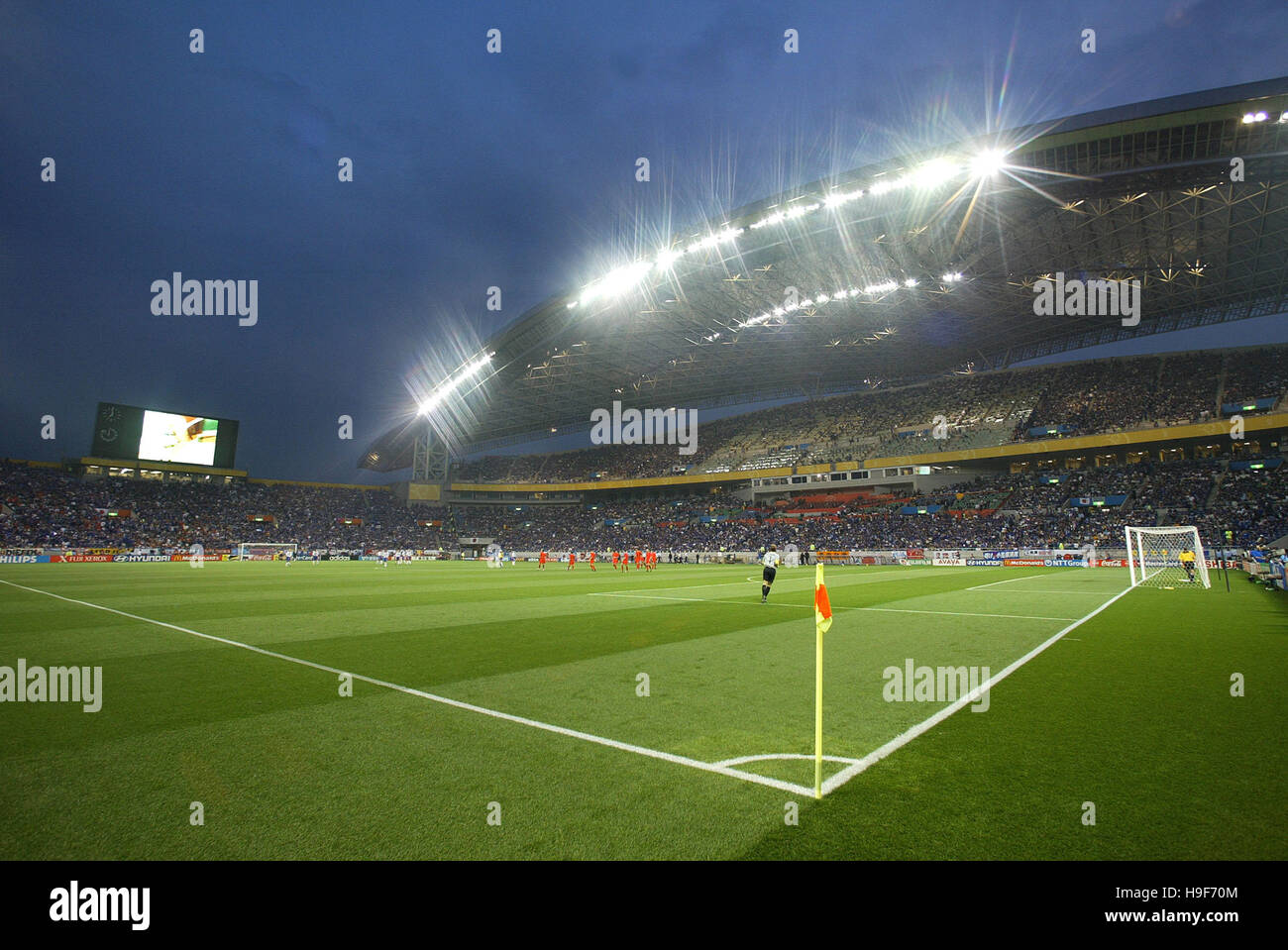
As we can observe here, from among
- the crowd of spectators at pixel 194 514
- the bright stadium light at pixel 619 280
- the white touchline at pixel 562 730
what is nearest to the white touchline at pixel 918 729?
the white touchline at pixel 562 730

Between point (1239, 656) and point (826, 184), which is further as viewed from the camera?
point (826, 184)

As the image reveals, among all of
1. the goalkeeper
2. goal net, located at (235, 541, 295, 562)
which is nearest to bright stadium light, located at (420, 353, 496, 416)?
goal net, located at (235, 541, 295, 562)

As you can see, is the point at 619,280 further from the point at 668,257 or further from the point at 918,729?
the point at 918,729

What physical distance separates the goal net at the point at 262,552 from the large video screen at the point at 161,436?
1137 centimetres

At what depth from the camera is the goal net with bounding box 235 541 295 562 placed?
5255 centimetres

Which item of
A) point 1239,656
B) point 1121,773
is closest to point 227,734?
point 1121,773

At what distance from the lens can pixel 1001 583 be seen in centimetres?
2250

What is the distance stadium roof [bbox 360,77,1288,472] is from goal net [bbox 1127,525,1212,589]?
14.5m

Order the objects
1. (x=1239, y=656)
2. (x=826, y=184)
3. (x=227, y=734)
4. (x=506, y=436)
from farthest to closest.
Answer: (x=506, y=436), (x=826, y=184), (x=1239, y=656), (x=227, y=734)

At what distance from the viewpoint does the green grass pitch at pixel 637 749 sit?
11.0 ft

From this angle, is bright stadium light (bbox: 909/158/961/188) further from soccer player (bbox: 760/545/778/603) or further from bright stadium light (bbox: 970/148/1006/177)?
soccer player (bbox: 760/545/778/603)

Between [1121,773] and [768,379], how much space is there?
5810 centimetres

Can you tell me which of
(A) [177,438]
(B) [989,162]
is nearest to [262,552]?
(A) [177,438]
